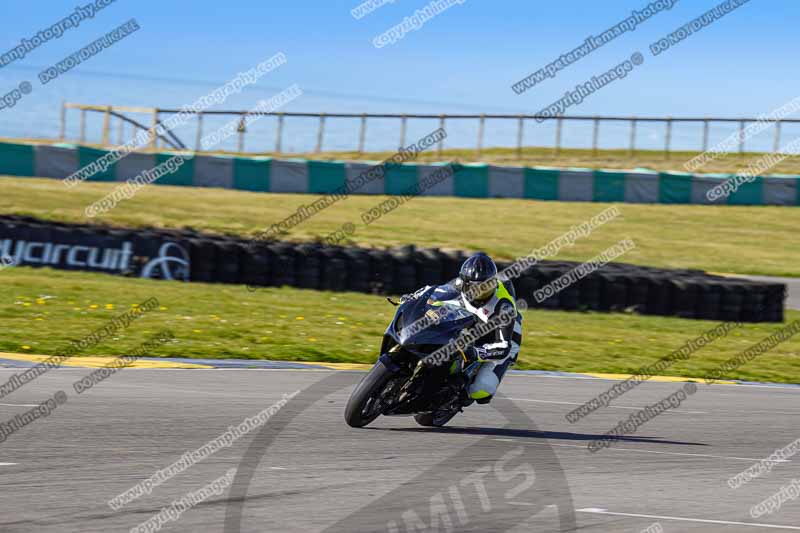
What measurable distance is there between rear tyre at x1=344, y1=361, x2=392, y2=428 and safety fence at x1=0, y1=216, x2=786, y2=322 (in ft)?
35.3

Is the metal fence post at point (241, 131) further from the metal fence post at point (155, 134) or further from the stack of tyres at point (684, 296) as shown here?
the stack of tyres at point (684, 296)

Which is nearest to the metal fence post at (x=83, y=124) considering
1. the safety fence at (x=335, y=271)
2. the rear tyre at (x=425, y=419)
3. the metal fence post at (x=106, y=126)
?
the metal fence post at (x=106, y=126)

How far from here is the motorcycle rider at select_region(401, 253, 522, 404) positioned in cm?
935

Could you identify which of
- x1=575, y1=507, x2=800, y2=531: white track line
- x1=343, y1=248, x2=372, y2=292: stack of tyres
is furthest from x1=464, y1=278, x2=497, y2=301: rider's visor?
x1=343, y1=248, x2=372, y2=292: stack of tyres

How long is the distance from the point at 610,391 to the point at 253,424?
5524 mm

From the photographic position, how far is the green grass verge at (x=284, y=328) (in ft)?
48.5

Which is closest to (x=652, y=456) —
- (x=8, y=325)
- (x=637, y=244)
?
(x=8, y=325)

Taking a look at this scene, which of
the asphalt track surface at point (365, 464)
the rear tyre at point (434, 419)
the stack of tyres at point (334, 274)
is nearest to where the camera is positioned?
the asphalt track surface at point (365, 464)

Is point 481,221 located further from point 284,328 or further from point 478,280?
point 478,280

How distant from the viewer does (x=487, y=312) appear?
9.52 metres

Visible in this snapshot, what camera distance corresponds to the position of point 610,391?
1327 cm

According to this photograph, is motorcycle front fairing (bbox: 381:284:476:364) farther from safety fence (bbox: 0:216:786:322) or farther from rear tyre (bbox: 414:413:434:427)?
safety fence (bbox: 0:216:786:322)

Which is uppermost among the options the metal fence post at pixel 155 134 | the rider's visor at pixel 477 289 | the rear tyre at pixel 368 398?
the metal fence post at pixel 155 134

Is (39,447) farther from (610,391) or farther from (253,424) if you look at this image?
(610,391)
